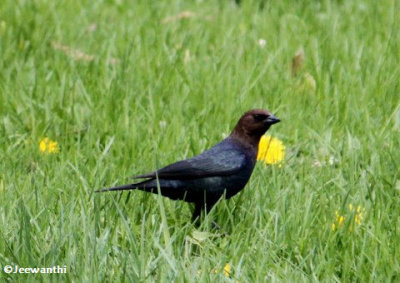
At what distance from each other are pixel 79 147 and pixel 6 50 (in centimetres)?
143

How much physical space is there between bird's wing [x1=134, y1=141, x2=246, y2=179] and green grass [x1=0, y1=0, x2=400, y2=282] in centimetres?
14

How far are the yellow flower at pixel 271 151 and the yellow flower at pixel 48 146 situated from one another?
1.02m

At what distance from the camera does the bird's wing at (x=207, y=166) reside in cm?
390

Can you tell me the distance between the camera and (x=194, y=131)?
15.3 ft

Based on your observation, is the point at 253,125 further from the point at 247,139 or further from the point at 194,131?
the point at 194,131

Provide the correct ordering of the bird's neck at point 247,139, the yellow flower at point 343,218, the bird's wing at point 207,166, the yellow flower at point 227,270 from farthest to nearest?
the bird's neck at point 247,139
the bird's wing at point 207,166
the yellow flower at point 343,218
the yellow flower at point 227,270

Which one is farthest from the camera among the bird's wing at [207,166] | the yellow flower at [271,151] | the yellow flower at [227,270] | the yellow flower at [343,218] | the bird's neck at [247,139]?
the yellow flower at [271,151]

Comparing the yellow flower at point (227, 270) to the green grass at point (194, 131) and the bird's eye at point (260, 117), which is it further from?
the bird's eye at point (260, 117)

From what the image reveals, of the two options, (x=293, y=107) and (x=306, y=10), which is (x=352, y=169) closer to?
(x=293, y=107)

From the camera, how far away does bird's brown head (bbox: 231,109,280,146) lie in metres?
4.25

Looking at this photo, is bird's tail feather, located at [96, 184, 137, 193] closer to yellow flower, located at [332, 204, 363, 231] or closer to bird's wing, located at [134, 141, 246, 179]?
bird's wing, located at [134, 141, 246, 179]

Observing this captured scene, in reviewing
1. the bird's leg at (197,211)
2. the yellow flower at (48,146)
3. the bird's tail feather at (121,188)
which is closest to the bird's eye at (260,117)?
the bird's leg at (197,211)

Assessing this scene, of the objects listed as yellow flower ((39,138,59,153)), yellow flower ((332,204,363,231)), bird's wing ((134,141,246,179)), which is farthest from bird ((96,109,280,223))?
yellow flower ((39,138,59,153))

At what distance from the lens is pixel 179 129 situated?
471cm
